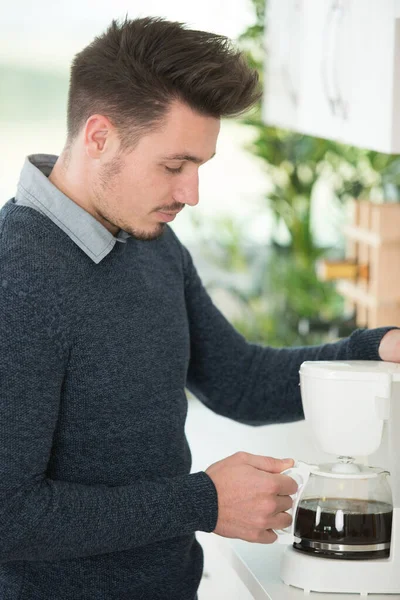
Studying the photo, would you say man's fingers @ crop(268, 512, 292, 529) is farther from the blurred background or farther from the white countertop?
the blurred background

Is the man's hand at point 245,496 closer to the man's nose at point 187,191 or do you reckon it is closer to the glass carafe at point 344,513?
the glass carafe at point 344,513

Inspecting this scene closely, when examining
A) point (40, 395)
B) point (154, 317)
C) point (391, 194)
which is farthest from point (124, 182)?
point (391, 194)

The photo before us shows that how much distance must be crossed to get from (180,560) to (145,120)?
67cm

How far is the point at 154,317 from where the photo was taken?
4.82 feet

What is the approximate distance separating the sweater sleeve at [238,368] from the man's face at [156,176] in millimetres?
287

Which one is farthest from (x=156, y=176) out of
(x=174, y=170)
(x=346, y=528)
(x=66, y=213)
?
(x=346, y=528)

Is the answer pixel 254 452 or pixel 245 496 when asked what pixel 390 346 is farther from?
pixel 254 452

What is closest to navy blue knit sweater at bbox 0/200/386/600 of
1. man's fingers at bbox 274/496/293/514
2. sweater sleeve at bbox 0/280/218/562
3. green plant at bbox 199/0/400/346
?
sweater sleeve at bbox 0/280/218/562

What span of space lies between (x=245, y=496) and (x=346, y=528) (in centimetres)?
15

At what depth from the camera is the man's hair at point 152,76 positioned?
4.40ft

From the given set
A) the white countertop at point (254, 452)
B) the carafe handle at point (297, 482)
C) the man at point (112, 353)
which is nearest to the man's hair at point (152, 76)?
the man at point (112, 353)

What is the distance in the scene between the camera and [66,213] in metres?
1.36

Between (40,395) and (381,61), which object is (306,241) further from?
(40,395)

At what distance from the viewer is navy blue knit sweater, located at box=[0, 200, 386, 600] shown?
1.22 m
